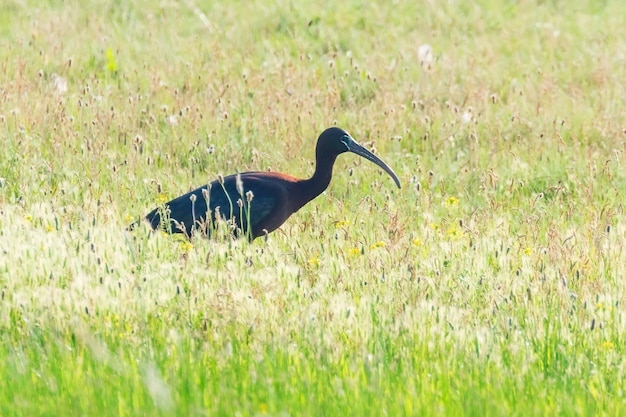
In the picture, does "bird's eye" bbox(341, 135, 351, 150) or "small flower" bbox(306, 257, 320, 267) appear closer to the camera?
"small flower" bbox(306, 257, 320, 267)

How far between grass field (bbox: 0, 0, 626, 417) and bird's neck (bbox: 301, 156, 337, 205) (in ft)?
0.62

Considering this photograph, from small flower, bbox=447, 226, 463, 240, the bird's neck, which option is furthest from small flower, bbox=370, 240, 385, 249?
the bird's neck

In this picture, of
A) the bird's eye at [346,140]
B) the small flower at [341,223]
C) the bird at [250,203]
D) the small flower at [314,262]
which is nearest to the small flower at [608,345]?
the small flower at [314,262]

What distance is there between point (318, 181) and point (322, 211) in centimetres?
56

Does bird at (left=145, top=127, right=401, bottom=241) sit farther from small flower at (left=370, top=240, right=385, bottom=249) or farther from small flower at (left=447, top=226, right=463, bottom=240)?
small flower at (left=447, top=226, right=463, bottom=240)

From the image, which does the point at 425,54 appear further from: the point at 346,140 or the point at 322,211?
the point at 346,140

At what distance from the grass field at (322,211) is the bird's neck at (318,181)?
190mm

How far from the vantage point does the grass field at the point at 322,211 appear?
4723 mm

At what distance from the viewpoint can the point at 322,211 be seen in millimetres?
8070

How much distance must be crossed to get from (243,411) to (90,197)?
3488 millimetres

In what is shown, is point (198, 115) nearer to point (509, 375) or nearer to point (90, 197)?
point (90, 197)

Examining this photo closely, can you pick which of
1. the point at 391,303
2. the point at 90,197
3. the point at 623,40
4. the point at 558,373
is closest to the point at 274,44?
the point at 623,40

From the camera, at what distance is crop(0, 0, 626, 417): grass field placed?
4.72 m

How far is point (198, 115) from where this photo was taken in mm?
9797
